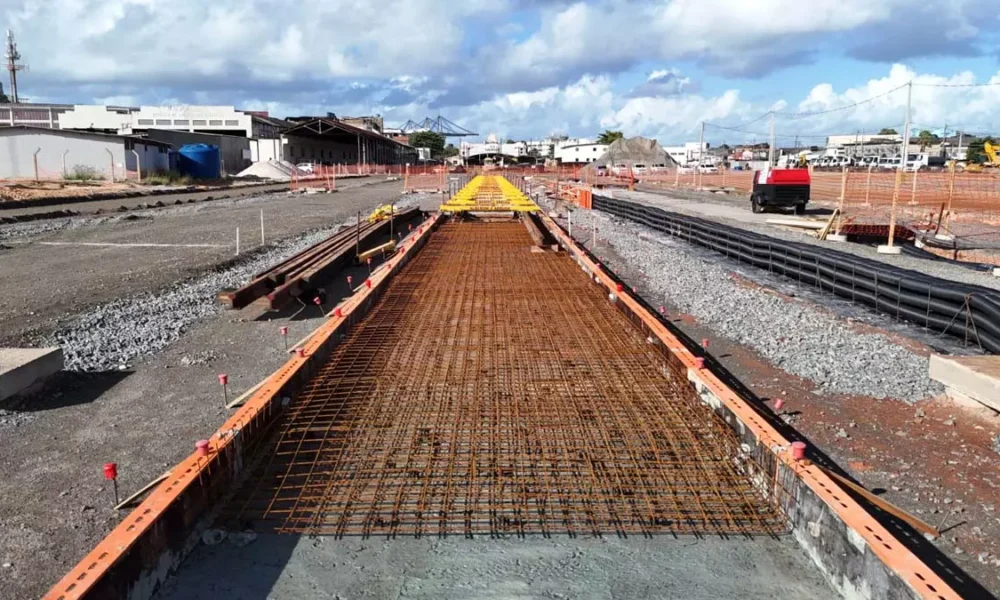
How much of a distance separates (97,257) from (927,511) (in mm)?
14735

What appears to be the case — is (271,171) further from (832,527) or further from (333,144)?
(832,527)

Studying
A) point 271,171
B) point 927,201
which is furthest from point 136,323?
point 271,171

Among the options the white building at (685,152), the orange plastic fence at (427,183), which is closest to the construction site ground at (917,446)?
the orange plastic fence at (427,183)

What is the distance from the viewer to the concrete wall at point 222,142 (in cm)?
5534

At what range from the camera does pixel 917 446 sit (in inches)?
203

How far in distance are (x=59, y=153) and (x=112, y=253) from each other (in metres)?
35.0

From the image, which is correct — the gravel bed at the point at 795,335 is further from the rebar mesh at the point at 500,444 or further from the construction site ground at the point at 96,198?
the construction site ground at the point at 96,198

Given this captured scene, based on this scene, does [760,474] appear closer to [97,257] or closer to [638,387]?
[638,387]

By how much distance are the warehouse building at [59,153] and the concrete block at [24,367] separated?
41169 millimetres

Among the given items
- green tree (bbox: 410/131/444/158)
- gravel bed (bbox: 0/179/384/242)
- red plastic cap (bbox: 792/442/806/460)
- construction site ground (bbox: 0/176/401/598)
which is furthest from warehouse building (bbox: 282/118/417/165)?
red plastic cap (bbox: 792/442/806/460)

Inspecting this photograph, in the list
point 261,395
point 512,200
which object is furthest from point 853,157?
point 261,395

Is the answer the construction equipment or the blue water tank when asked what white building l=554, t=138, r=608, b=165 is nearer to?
the blue water tank

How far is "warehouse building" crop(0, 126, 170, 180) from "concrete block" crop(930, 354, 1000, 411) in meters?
45.3

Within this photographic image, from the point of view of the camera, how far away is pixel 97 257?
47.3 feet
